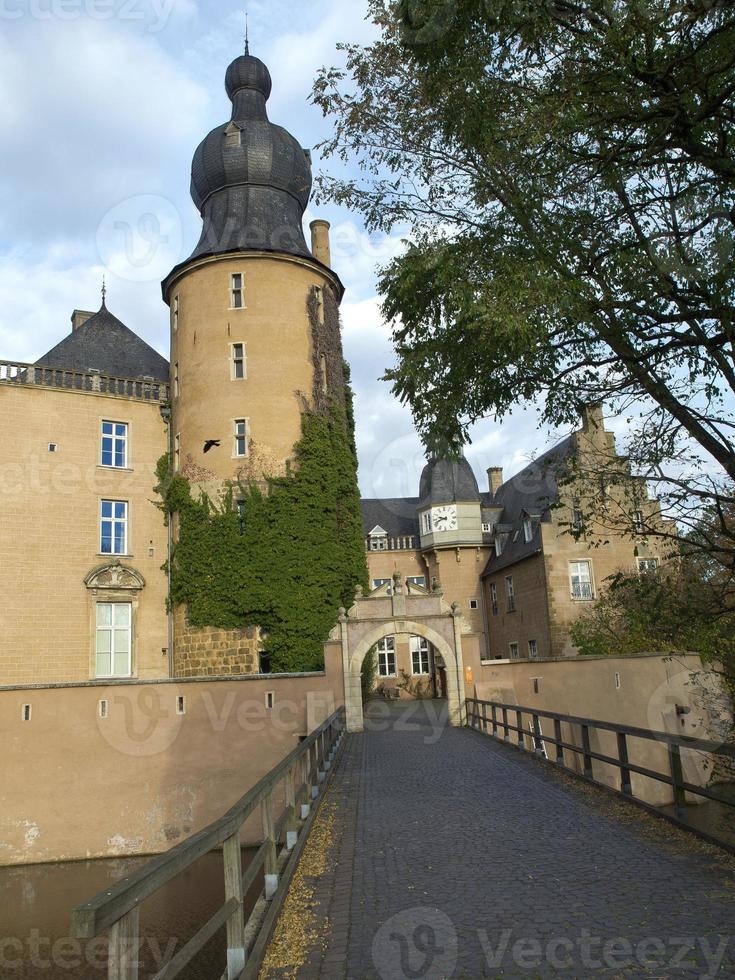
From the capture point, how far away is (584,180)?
23.7ft

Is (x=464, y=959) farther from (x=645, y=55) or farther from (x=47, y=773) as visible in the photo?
(x=47, y=773)

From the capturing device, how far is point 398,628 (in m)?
23.9

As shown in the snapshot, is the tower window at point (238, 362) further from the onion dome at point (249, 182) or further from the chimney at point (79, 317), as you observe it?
the chimney at point (79, 317)

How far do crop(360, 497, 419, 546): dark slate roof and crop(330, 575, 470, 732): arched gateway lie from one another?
20668 millimetres

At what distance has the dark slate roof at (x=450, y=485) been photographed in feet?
141

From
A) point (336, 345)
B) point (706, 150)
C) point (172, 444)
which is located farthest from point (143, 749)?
point (706, 150)

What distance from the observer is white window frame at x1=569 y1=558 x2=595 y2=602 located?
32906 mm

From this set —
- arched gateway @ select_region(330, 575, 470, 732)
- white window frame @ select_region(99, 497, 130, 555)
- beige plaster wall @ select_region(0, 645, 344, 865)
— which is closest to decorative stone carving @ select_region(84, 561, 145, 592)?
white window frame @ select_region(99, 497, 130, 555)

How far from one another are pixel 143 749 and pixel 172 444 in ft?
34.7

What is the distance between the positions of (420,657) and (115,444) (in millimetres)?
20459

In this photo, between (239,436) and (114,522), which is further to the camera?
(114,522)

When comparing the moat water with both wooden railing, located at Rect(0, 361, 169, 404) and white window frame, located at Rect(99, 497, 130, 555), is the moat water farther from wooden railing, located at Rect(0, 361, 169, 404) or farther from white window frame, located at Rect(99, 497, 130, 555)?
wooden railing, located at Rect(0, 361, 169, 404)

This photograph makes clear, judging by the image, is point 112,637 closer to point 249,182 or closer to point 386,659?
point 249,182

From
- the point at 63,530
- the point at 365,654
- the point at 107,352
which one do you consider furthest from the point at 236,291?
the point at 365,654
